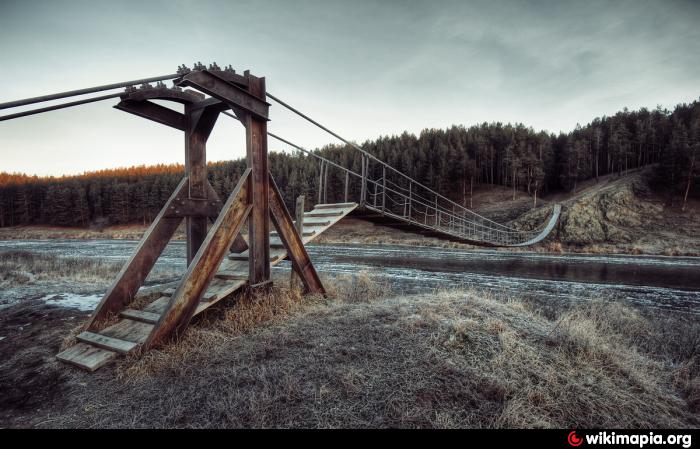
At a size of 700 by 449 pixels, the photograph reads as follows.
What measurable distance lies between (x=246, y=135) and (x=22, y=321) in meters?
4.73

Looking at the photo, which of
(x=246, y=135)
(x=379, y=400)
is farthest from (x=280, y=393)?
(x=246, y=135)

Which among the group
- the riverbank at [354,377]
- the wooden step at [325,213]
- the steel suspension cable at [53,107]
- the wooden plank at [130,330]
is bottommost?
the riverbank at [354,377]

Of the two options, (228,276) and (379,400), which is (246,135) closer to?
(228,276)

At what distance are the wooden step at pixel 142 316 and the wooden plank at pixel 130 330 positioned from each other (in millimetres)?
56

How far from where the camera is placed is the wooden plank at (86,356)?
3325mm

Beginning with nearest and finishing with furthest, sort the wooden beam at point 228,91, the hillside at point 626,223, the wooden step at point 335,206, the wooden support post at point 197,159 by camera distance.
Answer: the wooden beam at point 228,91
the wooden support post at point 197,159
the wooden step at point 335,206
the hillside at point 626,223

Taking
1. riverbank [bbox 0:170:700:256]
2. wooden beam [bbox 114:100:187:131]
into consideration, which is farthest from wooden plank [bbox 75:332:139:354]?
riverbank [bbox 0:170:700:256]

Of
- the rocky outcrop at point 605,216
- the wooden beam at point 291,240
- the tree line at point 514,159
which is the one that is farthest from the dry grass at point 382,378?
the tree line at point 514,159

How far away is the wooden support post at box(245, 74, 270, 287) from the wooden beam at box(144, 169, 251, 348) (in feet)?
1.18

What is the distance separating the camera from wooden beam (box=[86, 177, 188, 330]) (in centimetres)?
432

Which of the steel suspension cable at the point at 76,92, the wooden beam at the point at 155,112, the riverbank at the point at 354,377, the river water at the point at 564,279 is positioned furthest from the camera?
the river water at the point at 564,279
